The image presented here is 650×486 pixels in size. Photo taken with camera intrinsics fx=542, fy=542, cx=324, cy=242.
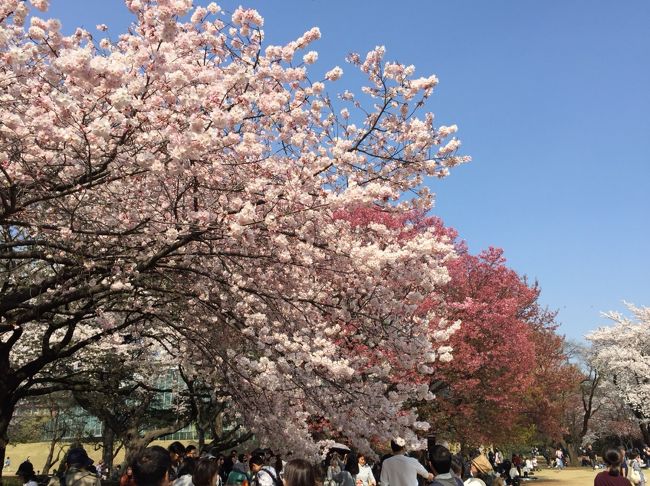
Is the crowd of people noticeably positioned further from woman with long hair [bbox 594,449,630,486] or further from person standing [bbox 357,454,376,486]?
person standing [bbox 357,454,376,486]

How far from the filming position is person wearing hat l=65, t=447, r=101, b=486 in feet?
16.9

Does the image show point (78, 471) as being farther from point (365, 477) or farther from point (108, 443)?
point (108, 443)

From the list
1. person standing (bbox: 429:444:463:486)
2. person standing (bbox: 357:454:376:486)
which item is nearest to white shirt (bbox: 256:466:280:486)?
person standing (bbox: 429:444:463:486)

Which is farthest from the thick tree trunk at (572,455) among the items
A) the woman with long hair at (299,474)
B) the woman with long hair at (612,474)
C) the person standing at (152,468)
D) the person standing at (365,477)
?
the person standing at (152,468)

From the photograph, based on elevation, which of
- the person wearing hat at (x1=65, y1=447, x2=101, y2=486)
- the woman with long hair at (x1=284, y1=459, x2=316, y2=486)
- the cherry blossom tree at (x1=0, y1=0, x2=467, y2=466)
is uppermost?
the cherry blossom tree at (x1=0, y1=0, x2=467, y2=466)

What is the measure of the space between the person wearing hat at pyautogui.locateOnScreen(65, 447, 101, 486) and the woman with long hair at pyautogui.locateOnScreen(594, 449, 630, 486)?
195 inches

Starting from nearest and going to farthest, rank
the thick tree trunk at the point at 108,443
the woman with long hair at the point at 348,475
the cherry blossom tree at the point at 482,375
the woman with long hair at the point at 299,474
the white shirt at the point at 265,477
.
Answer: the woman with long hair at the point at 299,474 < the white shirt at the point at 265,477 < the woman with long hair at the point at 348,475 < the cherry blossom tree at the point at 482,375 < the thick tree trunk at the point at 108,443

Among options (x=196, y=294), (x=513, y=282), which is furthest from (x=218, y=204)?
(x=513, y=282)

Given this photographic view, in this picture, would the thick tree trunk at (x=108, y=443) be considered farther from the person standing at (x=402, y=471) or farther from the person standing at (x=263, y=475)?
the person standing at (x=402, y=471)

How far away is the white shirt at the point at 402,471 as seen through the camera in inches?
230

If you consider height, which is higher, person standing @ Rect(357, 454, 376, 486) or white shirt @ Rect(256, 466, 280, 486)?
white shirt @ Rect(256, 466, 280, 486)

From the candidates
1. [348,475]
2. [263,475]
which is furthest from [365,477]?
[263,475]

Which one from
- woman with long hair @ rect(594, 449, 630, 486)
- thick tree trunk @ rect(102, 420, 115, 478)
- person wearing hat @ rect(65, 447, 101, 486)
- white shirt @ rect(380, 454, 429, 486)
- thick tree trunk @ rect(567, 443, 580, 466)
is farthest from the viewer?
thick tree trunk @ rect(567, 443, 580, 466)

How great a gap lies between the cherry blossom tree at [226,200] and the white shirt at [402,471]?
1.84 m
